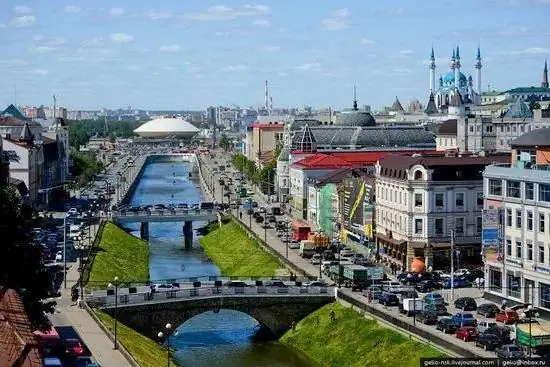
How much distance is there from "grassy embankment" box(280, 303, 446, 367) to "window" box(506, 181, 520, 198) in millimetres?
10429

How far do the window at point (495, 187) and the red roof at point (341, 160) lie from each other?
52.2 meters

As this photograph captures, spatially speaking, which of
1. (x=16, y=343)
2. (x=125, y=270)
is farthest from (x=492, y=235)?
(x=16, y=343)

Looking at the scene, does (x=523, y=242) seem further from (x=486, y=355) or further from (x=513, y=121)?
(x=513, y=121)

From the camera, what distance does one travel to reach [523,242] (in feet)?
202

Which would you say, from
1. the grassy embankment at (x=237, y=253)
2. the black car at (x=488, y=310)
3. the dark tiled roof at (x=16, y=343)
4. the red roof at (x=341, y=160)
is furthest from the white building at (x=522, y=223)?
the red roof at (x=341, y=160)

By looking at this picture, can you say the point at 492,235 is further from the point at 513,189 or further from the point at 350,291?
the point at 350,291

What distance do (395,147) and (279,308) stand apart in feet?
258

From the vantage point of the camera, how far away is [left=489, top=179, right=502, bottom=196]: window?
65.1m

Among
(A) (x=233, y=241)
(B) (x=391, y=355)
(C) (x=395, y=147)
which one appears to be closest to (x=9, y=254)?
(B) (x=391, y=355)

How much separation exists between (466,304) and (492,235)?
470cm

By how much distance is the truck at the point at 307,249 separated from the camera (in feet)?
304

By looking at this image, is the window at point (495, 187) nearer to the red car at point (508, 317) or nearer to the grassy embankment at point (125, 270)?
the red car at point (508, 317)

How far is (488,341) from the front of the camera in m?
50.8

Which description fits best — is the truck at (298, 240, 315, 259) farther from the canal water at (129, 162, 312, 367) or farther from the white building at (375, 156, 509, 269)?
the white building at (375, 156, 509, 269)
